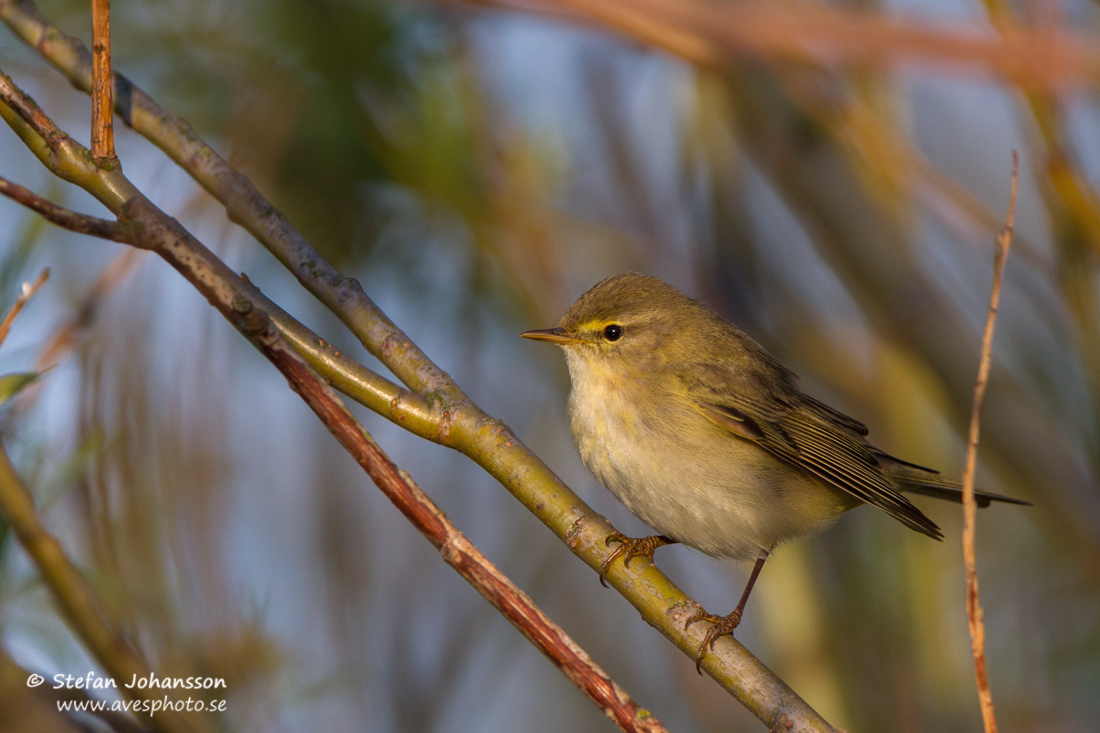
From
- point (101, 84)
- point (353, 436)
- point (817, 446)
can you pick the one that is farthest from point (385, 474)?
point (817, 446)

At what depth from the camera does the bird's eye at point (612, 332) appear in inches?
134

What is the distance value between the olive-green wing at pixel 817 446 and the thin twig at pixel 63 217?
2.04 metres

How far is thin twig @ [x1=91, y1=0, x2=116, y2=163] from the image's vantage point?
1705mm

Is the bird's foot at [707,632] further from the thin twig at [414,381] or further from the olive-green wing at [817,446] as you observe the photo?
the olive-green wing at [817,446]

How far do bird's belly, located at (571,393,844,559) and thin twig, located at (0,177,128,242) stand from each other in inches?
69.0

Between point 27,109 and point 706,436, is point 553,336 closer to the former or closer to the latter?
point 706,436

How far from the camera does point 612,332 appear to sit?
3412 mm

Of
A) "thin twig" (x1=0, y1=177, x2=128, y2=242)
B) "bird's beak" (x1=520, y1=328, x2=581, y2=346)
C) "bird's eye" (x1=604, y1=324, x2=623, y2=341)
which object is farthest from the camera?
"bird's eye" (x1=604, y1=324, x2=623, y2=341)

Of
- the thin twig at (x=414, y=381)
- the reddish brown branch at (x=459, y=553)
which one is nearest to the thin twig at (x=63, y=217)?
the reddish brown branch at (x=459, y=553)

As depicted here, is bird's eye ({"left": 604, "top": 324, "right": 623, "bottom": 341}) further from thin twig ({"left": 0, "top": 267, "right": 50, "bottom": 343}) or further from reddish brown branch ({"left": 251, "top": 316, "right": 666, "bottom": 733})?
thin twig ({"left": 0, "top": 267, "right": 50, "bottom": 343})

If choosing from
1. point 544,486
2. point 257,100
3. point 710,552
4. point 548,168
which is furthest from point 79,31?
point 710,552

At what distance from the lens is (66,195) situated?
2992 millimetres

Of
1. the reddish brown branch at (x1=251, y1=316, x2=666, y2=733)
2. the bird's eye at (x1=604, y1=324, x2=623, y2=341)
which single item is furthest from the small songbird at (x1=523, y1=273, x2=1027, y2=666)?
the reddish brown branch at (x1=251, y1=316, x2=666, y2=733)

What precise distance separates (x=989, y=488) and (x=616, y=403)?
2.87 m
